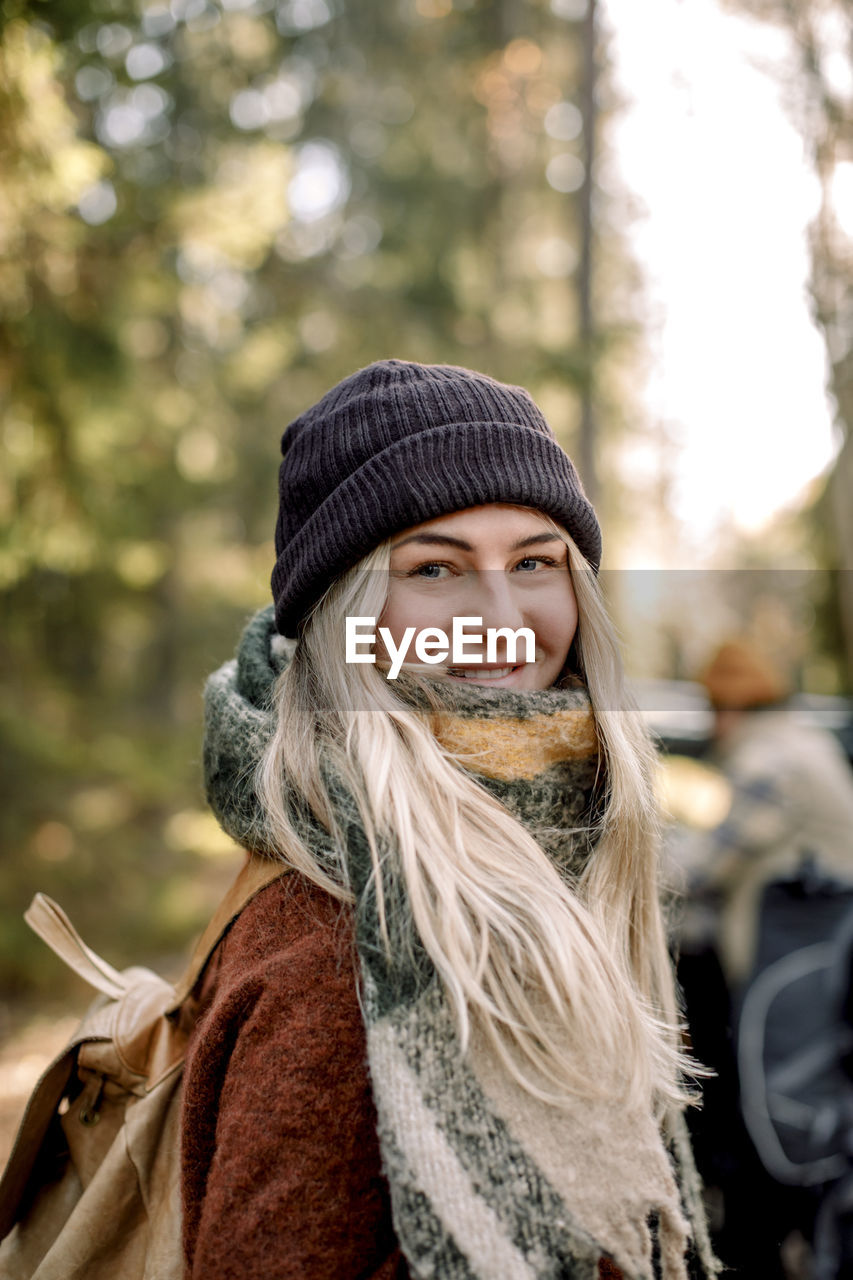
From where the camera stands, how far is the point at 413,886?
43.0 inches

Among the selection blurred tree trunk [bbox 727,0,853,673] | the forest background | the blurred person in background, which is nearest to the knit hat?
the blurred person in background

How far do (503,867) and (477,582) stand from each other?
1.45ft

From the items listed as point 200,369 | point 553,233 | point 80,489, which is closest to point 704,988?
point 80,489

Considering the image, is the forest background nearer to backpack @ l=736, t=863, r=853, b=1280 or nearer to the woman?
backpack @ l=736, t=863, r=853, b=1280

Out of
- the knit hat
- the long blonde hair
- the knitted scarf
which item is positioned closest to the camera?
the knitted scarf

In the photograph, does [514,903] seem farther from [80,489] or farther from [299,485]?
[80,489]

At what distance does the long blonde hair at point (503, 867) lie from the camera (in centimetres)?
107

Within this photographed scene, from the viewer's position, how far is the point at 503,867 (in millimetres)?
1157

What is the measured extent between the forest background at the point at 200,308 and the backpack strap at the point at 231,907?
3714 mm

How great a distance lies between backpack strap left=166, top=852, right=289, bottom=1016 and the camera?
4.03ft

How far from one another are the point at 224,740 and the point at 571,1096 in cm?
70

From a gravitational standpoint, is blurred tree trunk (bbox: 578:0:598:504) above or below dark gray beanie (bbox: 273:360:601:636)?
above

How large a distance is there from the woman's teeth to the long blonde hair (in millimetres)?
91

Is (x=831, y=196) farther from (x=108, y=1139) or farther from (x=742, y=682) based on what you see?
(x=108, y=1139)
